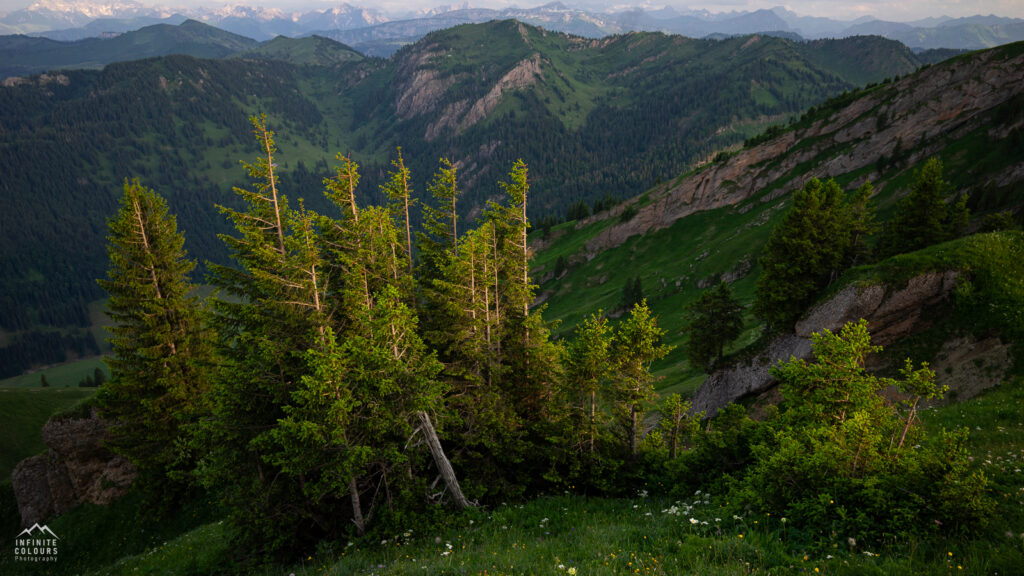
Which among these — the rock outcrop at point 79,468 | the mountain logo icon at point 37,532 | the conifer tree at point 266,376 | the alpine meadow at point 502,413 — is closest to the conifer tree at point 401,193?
the alpine meadow at point 502,413

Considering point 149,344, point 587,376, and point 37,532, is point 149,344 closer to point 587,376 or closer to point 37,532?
point 37,532

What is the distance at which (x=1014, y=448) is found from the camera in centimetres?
1405

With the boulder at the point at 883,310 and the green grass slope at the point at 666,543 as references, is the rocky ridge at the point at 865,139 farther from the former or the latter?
the green grass slope at the point at 666,543

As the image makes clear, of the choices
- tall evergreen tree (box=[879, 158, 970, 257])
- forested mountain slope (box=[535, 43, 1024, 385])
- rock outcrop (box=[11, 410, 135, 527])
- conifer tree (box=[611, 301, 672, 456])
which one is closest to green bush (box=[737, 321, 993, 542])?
conifer tree (box=[611, 301, 672, 456])

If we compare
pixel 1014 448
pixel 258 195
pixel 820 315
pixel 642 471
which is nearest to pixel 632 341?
pixel 642 471

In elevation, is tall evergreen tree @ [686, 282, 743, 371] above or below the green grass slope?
below

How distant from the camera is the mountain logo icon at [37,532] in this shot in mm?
32000

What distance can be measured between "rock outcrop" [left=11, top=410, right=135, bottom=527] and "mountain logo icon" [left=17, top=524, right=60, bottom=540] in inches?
43.8

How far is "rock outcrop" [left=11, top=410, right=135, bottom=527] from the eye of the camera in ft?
110

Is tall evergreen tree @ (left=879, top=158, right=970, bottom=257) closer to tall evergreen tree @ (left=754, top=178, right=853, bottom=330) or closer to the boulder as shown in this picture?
tall evergreen tree @ (left=754, top=178, right=853, bottom=330)

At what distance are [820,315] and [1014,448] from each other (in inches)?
804

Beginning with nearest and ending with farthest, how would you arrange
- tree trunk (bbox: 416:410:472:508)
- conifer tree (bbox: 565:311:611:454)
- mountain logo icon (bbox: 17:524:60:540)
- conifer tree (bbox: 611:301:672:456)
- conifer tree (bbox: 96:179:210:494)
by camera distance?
tree trunk (bbox: 416:410:472:508)
conifer tree (bbox: 611:301:672:456)
conifer tree (bbox: 565:311:611:454)
conifer tree (bbox: 96:179:210:494)
mountain logo icon (bbox: 17:524:60:540)

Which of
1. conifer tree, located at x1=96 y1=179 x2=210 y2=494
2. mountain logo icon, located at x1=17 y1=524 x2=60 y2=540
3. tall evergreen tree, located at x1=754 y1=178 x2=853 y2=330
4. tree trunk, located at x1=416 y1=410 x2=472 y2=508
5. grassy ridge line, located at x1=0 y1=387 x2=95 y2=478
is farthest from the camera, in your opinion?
grassy ridge line, located at x1=0 y1=387 x2=95 y2=478

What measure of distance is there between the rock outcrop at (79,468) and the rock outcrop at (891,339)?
49.7 m
